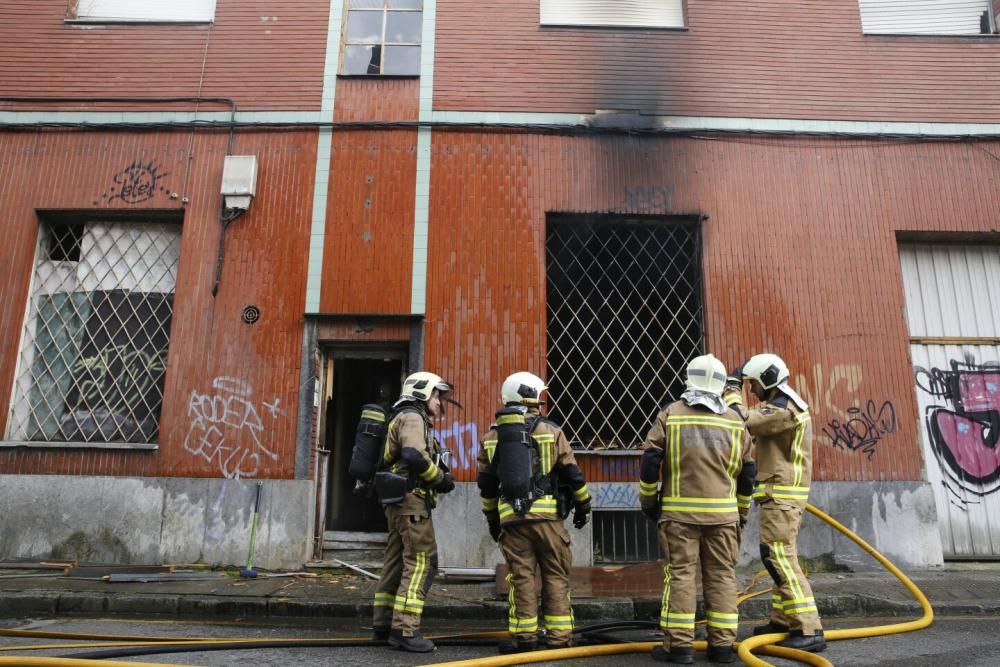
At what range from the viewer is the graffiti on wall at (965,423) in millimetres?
7914

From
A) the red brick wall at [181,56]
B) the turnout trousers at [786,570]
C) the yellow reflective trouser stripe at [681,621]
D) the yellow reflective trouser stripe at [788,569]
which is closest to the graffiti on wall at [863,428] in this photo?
the turnout trousers at [786,570]

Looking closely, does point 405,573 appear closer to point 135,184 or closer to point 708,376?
point 708,376

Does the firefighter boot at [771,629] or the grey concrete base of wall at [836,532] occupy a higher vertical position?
the grey concrete base of wall at [836,532]

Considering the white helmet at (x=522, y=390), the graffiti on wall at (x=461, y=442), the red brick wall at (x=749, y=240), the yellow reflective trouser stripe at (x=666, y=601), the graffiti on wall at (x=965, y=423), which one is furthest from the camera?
the graffiti on wall at (x=965, y=423)

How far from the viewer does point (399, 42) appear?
8906 millimetres

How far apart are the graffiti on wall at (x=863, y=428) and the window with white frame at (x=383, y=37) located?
659 centimetres

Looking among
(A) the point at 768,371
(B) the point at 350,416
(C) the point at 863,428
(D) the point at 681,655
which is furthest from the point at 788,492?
(B) the point at 350,416

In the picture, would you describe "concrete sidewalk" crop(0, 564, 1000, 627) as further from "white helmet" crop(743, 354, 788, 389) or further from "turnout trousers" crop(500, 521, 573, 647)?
"white helmet" crop(743, 354, 788, 389)

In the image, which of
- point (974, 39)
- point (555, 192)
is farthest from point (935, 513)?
point (974, 39)

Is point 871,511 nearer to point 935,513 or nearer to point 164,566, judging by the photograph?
Result: point 935,513

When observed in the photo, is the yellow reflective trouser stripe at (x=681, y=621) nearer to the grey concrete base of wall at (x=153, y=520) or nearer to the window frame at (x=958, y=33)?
the grey concrete base of wall at (x=153, y=520)

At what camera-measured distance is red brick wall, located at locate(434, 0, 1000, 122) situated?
8555 millimetres

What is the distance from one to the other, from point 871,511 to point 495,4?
7.55 meters

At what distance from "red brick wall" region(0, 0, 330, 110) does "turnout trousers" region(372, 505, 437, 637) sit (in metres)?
5.75
